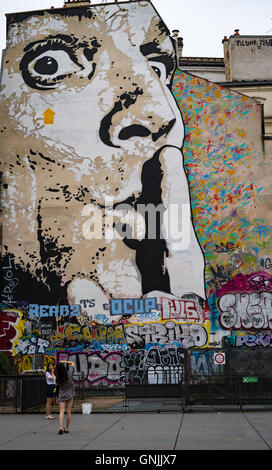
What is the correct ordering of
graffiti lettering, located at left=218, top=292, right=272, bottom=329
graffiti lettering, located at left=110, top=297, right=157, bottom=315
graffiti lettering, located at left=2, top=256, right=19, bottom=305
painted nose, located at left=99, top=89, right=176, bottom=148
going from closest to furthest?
graffiti lettering, located at left=218, top=292, right=272, bottom=329 → graffiti lettering, located at left=110, top=297, right=157, bottom=315 → graffiti lettering, located at left=2, top=256, right=19, bottom=305 → painted nose, located at left=99, top=89, right=176, bottom=148

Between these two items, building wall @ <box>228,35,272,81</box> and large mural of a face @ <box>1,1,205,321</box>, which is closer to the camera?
large mural of a face @ <box>1,1,205,321</box>

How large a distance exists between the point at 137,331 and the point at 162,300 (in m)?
1.68

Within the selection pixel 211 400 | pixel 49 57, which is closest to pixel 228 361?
pixel 211 400

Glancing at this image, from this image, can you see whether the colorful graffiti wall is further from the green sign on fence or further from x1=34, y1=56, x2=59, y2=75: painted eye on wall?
the green sign on fence

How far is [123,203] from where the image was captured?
24.7 metres

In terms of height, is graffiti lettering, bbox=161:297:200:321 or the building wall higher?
the building wall

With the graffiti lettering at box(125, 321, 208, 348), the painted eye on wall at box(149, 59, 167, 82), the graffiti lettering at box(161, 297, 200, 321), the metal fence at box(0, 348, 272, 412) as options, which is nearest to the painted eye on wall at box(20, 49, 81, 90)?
the painted eye on wall at box(149, 59, 167, 82)

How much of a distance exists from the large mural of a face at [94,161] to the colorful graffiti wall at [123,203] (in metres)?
0.05

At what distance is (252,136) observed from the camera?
81.4 ft

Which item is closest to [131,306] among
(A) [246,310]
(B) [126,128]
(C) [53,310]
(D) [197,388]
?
(C) [53,310]

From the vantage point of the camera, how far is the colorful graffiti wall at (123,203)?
927 inches

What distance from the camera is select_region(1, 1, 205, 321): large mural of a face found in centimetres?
2417

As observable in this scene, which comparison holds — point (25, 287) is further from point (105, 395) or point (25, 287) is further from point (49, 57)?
point (49, 57)

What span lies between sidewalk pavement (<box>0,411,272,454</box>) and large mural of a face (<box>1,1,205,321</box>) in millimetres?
9145
